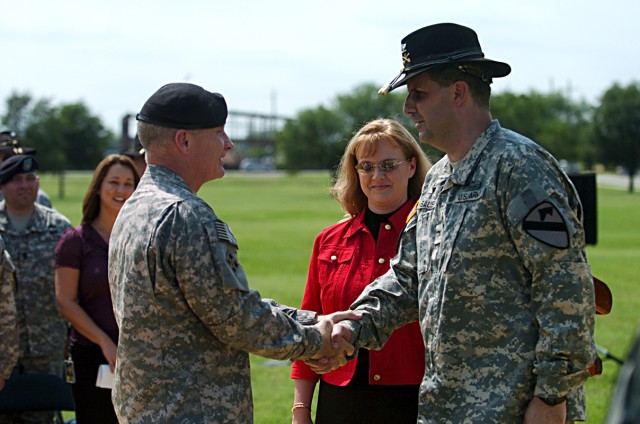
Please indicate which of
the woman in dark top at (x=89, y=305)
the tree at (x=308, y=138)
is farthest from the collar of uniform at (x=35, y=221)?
the tree at (x=308, y=138)

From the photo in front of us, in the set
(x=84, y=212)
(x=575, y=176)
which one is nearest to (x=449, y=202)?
(x=575, y=176)

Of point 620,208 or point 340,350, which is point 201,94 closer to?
point 340,350

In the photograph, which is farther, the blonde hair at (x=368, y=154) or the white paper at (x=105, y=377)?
the white paper at (x=105, y=377)

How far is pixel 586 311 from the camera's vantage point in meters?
3.19

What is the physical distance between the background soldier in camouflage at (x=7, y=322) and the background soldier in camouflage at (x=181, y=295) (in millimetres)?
2013

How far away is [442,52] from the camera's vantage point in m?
3.65

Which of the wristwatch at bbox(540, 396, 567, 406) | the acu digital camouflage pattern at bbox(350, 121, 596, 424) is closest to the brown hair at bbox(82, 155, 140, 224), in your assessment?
the acu digital camouflage pattern at bbox(350, 121, 596, 424)

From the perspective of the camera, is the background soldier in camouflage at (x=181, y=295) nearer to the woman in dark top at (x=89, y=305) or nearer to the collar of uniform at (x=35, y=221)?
the woman in dark top at (x=89, y=305)

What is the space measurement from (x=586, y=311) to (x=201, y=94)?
171 centimetres

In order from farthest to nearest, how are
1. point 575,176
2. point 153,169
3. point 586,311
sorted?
point 575,176, point 153,169, point 586,311

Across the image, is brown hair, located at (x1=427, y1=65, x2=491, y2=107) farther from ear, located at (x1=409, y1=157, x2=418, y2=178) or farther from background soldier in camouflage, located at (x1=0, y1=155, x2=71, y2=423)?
background soldier in camouflage, located at (x1=0, y1=155, x2=71, y2=423)

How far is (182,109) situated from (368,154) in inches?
59.9

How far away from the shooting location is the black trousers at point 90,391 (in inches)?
223

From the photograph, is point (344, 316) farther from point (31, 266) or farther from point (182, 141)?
point (31, 266)
